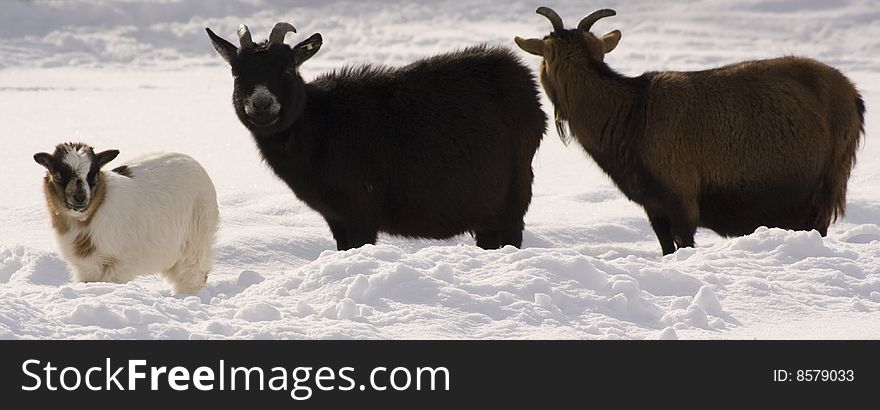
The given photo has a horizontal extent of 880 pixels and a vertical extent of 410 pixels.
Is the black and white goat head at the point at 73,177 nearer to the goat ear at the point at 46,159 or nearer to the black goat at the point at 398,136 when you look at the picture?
the goat ear at the point at 46,159

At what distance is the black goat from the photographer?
927 cm

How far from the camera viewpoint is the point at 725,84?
32.3 ft

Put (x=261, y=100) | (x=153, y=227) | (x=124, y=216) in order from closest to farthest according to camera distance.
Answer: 1. (x=261, y=100)
2. (x=124, y=216)
3. (x=153, y=227)

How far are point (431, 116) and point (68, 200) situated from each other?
2.60m

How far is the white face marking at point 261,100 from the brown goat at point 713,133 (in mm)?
2016

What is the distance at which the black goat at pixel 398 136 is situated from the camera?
9.27m

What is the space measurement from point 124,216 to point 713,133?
4.27 metres

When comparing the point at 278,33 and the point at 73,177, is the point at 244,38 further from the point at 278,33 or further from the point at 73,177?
the point at 73,177

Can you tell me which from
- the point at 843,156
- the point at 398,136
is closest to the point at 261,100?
the point at 398,136

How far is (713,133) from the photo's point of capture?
9672 millimetres

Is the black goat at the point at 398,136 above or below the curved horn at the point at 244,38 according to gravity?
below

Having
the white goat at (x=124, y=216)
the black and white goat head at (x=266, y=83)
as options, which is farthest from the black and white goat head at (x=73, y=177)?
the black and white goat head at (x=266, y=83)

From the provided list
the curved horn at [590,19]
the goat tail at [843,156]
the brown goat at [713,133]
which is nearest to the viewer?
the brown goat at [713,133]

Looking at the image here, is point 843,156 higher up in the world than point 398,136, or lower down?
lower down
